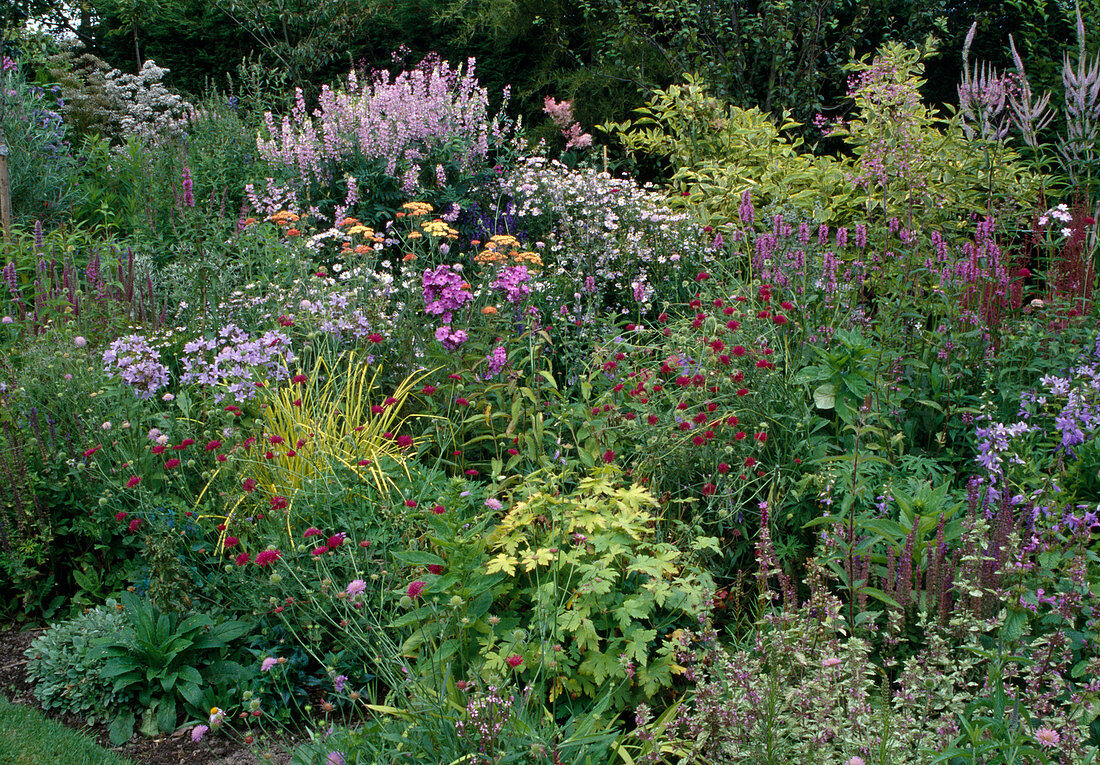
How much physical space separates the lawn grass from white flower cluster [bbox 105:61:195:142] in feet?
28.3

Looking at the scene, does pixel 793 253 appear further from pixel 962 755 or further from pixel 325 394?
pixel 962 755

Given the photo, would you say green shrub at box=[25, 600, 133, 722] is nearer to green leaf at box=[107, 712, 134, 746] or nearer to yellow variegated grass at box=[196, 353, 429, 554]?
green leaf at box=[107, 712, 134, 746]

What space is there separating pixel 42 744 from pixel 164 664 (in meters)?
0.39

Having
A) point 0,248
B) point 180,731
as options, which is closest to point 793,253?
point 180,731

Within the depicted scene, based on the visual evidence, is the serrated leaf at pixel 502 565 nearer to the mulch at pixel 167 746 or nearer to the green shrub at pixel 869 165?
the mulch at pixel 167 746

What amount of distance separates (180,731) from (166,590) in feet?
1.51

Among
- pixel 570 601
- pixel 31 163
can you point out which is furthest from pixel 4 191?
pixel 570 601

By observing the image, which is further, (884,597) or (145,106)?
(145,106)

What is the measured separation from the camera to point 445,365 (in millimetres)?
4098

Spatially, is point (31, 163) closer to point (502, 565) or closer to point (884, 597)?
point (502, 565)

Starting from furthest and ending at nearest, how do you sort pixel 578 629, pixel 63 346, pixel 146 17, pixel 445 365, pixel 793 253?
pixel 146 17 → pixel 793 253 → pixel 445 365 → pixel 63 346 → pixel 578 629

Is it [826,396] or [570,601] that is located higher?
[826,396]

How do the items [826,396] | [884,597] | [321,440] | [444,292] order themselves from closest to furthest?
[884,597], [826,396], [321,440], [444,292]

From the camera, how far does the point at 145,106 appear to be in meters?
11.4
